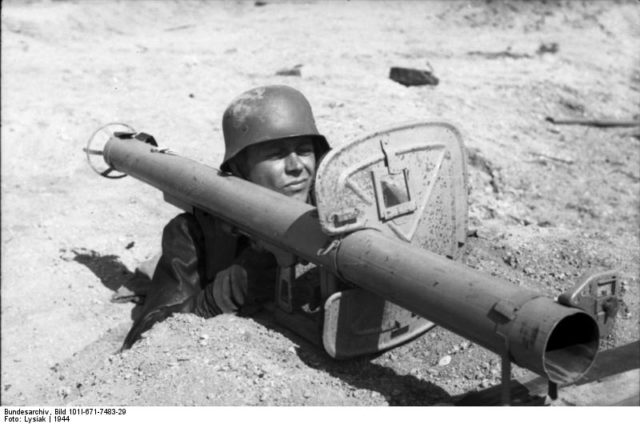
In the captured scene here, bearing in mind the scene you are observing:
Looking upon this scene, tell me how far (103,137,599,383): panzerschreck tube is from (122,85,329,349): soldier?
0.25 metres

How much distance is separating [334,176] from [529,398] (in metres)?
1.19

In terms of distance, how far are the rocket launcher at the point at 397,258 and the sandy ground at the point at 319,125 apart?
7.1 inches

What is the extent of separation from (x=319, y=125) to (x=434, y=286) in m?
4.59

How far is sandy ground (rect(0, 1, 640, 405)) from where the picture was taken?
13.7 ft

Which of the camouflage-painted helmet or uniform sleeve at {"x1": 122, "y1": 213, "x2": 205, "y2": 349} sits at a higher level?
the camouflage-painted helmet

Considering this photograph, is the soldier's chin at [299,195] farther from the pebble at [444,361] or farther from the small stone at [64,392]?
the small stone at [64,392]

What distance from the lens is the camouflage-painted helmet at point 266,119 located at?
4678 mm

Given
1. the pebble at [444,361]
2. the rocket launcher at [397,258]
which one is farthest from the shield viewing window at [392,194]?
the pebble at [444,361]

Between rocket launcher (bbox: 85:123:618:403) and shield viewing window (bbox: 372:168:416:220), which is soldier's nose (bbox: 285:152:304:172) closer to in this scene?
rocket launcher (bbox: 85:123:618:403)

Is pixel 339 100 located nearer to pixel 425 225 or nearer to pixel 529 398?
pixel 425 225

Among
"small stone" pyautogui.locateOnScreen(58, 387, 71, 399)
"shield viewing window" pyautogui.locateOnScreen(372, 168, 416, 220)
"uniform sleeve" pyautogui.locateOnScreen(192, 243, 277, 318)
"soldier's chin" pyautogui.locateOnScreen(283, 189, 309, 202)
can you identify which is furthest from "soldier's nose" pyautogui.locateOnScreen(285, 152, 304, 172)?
"small stone" pyautogui.locateOnScreen(58, 387, 71, 399)

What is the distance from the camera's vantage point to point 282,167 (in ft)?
15.5

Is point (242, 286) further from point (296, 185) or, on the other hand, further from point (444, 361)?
point (444, 361)

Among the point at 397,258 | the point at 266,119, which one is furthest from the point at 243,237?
the point at 397,258
